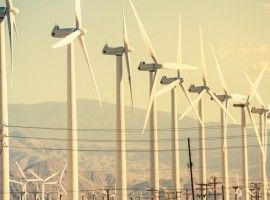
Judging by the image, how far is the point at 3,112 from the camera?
375 ft

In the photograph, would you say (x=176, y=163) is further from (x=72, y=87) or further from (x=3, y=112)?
(x=3, y=112)

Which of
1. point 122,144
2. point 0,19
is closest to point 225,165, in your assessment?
point 122,144

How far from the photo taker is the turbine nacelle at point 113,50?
153m

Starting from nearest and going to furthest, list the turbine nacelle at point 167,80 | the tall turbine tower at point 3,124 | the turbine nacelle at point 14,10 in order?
the tall turbine tower at point 3,124 < the turbine nacelle at point 14,10 < the turbine nacelle at point 167,80

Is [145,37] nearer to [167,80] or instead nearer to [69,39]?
[69,39]

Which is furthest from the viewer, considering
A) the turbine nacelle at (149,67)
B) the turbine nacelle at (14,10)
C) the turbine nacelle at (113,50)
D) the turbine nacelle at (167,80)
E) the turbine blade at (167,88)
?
the turbine nacelle at (167,80)

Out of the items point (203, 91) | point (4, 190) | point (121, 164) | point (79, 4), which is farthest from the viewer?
point (203, 91)

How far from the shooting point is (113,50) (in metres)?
155

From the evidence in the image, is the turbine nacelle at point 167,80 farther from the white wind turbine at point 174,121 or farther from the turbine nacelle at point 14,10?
the turbine nacelle at point 14,10

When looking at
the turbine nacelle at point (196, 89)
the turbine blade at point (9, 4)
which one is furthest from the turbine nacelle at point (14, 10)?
the turbine nacelle at point (196, 89)

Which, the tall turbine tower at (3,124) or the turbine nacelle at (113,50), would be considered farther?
the turbine nacelle at (113,50)

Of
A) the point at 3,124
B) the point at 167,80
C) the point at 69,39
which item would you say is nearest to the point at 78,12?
the point at 69,39

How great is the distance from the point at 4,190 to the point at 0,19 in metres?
22.0

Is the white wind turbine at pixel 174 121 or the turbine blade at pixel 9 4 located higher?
the turbine blade at pixel 9 4
